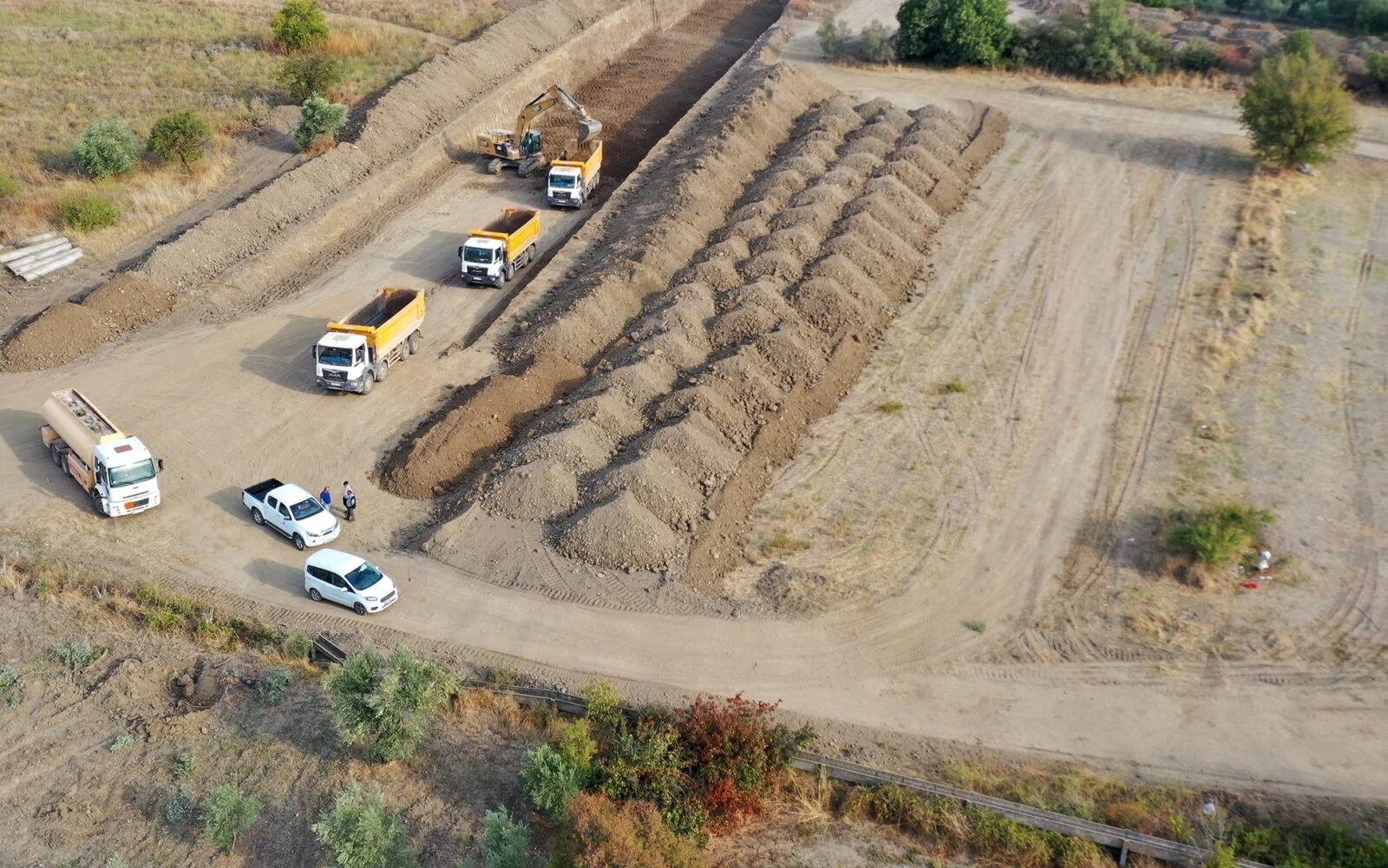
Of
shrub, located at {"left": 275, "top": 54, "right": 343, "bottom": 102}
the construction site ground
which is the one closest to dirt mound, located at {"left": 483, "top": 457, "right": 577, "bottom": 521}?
the construction site ground

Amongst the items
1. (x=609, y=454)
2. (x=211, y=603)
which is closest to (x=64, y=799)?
(x=211, y=603)

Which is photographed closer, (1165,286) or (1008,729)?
(1008,729)

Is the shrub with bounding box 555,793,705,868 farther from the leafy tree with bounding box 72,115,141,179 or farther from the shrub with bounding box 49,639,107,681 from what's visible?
the leafy tree with bounding box 72,115,141,179

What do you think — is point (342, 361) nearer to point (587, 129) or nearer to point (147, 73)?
point (587, 129)

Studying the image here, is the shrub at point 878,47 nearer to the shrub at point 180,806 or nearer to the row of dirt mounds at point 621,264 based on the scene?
the row of dirt mounds at point 621,264

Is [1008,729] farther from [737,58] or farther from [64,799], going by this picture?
[737,58]
